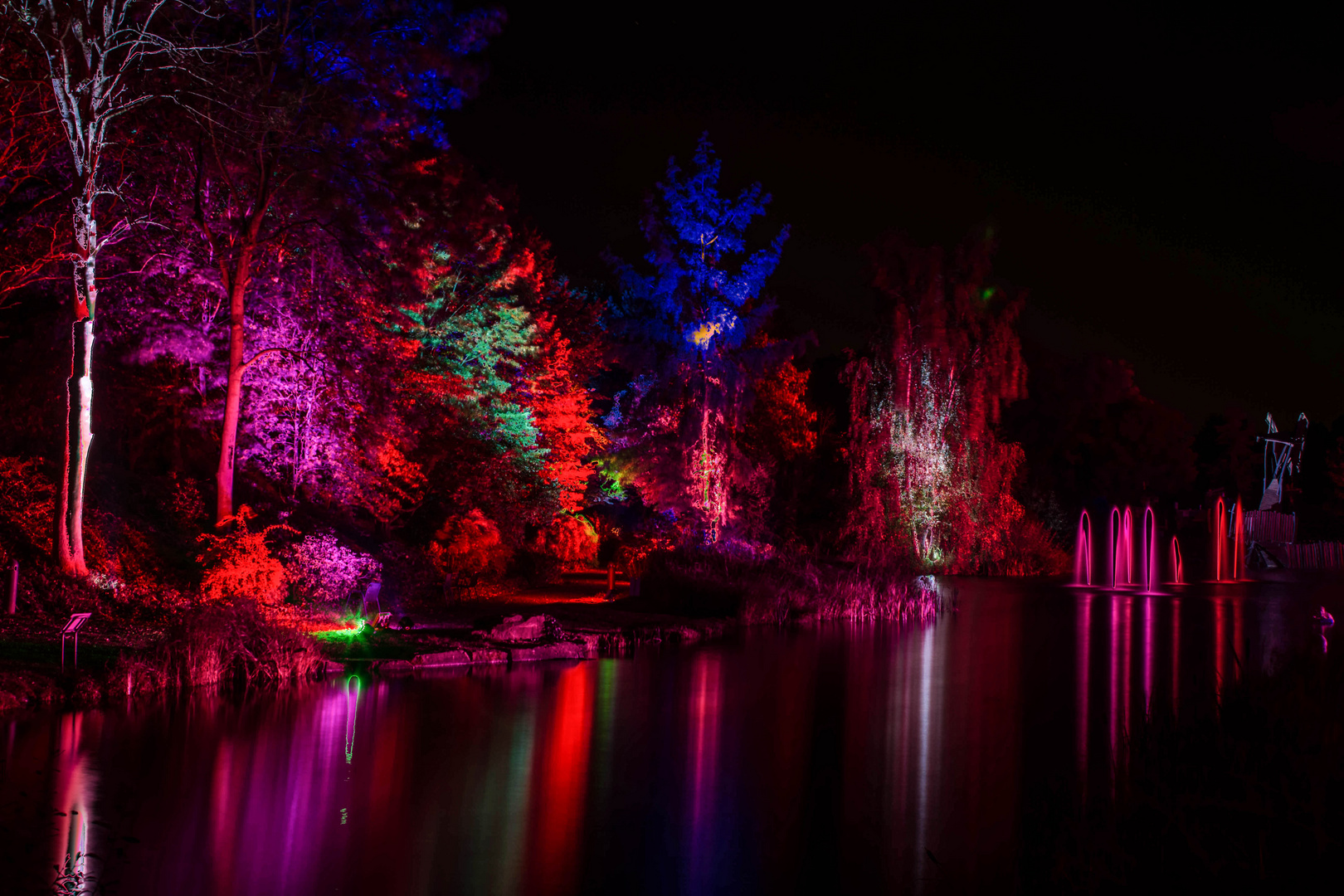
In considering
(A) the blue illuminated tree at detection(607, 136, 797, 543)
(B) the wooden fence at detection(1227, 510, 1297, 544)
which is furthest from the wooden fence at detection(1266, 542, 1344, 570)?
(A) the blue illuminated tree at detection(607, 136, 797, 543)

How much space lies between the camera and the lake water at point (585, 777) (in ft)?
23.3

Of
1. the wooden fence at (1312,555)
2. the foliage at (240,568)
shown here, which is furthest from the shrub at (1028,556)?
the foliage at (240,568)

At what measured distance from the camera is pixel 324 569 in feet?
59.7

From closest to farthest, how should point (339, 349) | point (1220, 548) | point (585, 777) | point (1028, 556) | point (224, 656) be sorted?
point (585, 777)
point (224, 656)
point (339, 349)
point (1028, 556)
point (1220, 548)

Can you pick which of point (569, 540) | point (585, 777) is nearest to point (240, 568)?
point (585, 777)

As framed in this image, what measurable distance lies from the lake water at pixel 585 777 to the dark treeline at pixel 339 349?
613cm

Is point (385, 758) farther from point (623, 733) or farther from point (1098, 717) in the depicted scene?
point (1098, 717)

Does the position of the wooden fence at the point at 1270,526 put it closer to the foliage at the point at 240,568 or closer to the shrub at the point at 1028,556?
the shrub at the point at 1028,556

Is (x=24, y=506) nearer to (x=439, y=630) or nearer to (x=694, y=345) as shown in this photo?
(x=439, y=630)

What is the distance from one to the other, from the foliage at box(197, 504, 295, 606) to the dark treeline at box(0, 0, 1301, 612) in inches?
2.4

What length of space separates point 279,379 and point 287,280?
1.97m

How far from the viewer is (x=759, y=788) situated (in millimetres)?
9328

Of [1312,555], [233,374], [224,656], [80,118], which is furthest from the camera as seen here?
[1312,555]

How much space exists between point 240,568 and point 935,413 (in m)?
24.7
